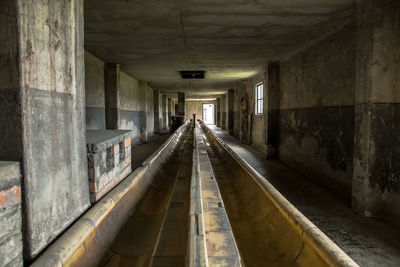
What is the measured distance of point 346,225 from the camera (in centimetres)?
283

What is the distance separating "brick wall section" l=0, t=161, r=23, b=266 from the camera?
1104 mm

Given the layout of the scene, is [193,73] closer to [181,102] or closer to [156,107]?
[156,107]

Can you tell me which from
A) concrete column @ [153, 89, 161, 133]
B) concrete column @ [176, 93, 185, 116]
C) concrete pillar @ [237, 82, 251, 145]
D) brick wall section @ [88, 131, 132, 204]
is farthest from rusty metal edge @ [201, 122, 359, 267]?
concrete column @ [176, 93, 185, 116]

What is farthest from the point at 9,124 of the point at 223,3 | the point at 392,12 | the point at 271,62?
the point at 271,62

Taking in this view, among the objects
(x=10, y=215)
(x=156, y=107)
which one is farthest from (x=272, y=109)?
(x=156, y=107)

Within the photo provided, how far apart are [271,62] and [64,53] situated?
5973 millimetres

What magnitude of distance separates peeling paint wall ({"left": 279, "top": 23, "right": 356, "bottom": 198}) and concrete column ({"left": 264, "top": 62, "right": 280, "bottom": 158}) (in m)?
0.57

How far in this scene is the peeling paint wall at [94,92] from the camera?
5941mm

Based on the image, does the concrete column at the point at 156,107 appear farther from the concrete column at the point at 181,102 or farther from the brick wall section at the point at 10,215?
the brick wall section at the point at 10,215

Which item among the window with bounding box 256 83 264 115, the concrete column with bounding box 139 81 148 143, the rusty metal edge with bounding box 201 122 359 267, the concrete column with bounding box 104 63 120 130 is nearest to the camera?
the rusty metal edge with bounding box 201 122 359 267

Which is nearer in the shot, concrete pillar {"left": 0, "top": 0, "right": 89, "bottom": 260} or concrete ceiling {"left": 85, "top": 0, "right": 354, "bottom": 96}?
concrete pillar {"left": 0, "top": 0, "right": 89, "bottom": 260}

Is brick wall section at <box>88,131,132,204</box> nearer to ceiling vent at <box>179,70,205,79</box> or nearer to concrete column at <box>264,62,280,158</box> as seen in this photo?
concrete column at <box>264,62,280,158</box>

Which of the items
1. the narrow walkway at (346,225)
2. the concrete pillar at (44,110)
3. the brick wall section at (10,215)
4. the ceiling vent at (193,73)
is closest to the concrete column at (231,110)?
the ceiling vent at (193,73)

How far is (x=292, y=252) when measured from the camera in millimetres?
1843
